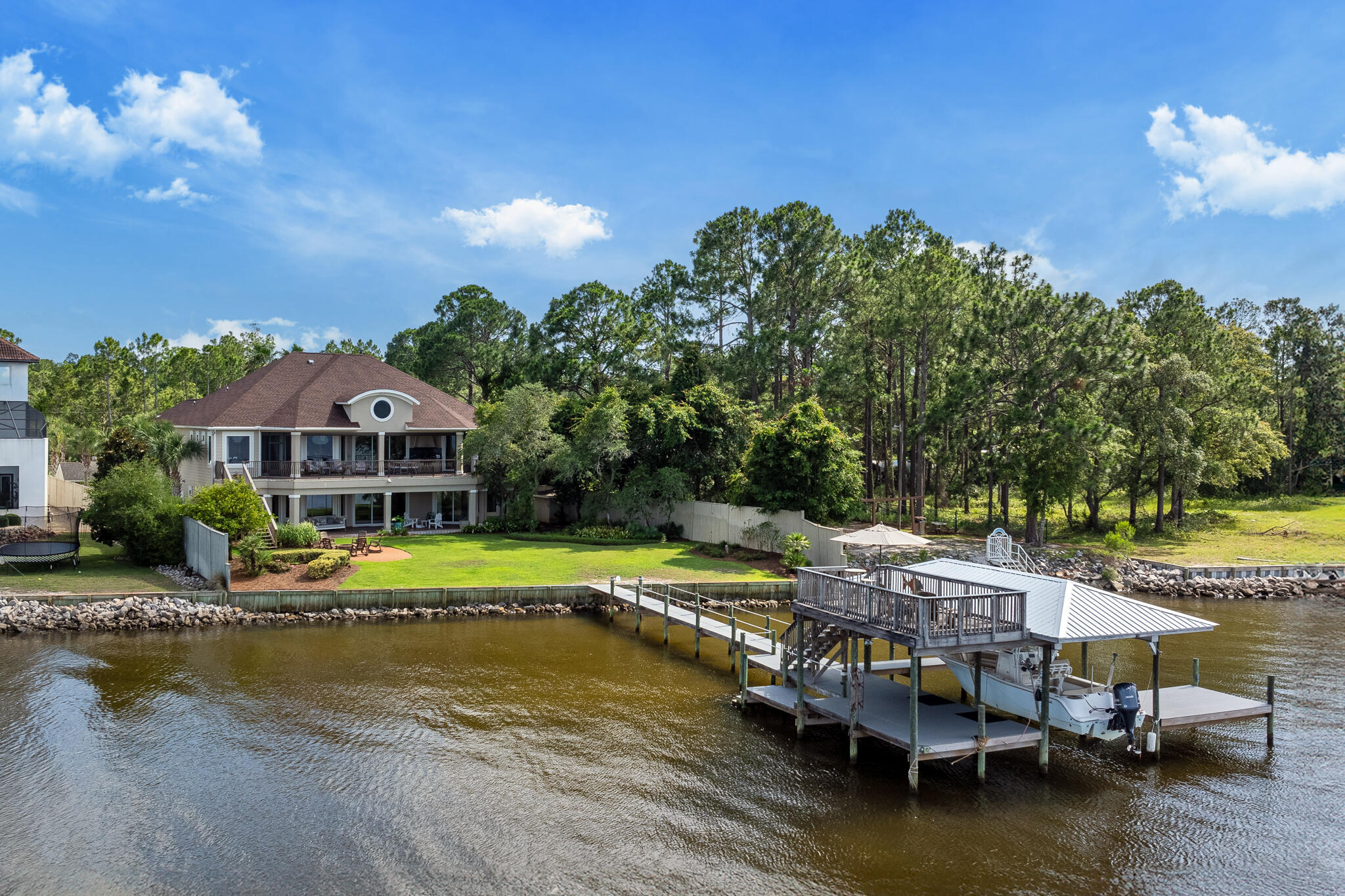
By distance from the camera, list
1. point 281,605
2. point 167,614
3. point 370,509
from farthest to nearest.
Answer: point 370,509, point 281,605, point 167,614

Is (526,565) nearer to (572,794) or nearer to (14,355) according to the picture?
(572,794)

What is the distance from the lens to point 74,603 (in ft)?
86.6

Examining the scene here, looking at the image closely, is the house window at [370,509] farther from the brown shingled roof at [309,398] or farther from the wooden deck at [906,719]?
the wooden deck at [906,719]

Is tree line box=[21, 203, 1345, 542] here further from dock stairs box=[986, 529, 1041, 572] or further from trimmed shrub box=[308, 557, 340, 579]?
trimmed shrub box=[308, 557, 340, 579]

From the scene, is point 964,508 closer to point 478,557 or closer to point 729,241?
point 729,241

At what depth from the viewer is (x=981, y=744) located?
609 inches

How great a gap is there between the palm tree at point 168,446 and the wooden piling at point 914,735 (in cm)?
3548

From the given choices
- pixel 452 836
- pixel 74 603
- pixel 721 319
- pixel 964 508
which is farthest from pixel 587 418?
pixel 452 836

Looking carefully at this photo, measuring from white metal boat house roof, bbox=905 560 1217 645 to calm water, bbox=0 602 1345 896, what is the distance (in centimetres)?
273

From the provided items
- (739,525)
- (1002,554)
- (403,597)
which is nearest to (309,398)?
(403,597)

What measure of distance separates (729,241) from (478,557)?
76.3 feet

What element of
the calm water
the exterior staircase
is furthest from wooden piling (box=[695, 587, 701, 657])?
the exterior staircase

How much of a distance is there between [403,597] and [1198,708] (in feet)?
74.4

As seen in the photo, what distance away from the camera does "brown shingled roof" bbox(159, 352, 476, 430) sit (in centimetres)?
3947
